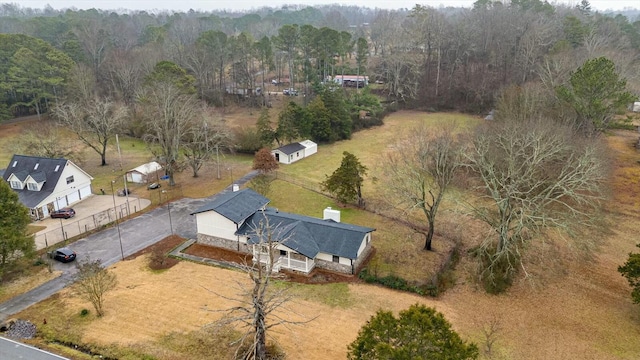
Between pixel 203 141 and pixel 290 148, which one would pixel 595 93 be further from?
pixel 203 141

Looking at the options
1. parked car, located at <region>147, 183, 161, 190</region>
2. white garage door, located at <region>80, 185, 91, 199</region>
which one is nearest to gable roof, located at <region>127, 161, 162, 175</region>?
parked car, located at <region>147, 183, 161, 190</region>

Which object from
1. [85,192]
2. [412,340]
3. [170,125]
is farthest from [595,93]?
[85,192]

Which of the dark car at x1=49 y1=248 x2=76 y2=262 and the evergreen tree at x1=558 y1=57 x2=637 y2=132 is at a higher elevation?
the evergreen tree at x1=558 y1=57 x2=637 y2=132

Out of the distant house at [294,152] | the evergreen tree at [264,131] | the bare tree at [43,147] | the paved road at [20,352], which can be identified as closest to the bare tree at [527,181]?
the distant house at [294,152]

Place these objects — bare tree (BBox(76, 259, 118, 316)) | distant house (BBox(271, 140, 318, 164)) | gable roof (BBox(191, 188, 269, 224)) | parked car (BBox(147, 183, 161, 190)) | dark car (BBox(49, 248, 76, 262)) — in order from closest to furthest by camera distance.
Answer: bare tree (BBox(76, 259, 118, 316)) < dark car (BBox(49, 248, 76, 262)) < gable roof (BBox(191, 188, 269, 224)) < parked car (BBox(147, 183, 161, 190)) < distant house (BBox(271, 140, 318, 164))

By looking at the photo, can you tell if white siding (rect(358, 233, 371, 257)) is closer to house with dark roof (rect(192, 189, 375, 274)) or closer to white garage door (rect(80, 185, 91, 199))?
house with dark roof (rect(192, 189, 375, 274))

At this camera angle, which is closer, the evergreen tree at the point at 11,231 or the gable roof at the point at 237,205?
the evergreen tree at the point at 11,231

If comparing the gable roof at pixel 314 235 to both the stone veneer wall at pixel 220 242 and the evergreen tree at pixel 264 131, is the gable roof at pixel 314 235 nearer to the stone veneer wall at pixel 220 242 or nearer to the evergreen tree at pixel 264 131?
the stone veneer wall at pixel 220 242
